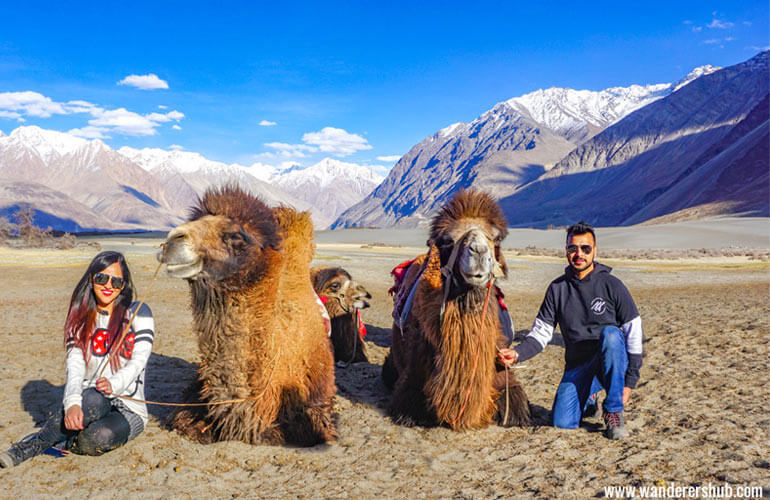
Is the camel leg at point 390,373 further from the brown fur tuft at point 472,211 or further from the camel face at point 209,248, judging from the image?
the camel face at point 209,248

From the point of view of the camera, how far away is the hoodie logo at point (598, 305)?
13.0 feet

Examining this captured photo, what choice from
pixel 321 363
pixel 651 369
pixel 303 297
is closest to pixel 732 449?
pixel 651 369

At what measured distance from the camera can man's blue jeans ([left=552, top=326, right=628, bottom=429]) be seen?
3750mm

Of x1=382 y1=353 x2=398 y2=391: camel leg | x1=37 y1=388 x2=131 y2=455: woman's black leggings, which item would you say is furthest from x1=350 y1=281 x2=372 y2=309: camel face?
x1=37 y1=388 x2=131 y2=455: woman's black leggings

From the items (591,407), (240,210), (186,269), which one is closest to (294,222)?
(240,210)

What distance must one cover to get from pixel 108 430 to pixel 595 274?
12.4 ft

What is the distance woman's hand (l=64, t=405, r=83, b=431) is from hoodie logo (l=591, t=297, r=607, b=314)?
12.4 feet

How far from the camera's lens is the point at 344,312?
6664mm

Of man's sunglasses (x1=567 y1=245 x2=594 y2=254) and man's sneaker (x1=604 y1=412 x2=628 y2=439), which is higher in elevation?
man's sunglasses (x1=567 y1=245 x2=594 y2=254)

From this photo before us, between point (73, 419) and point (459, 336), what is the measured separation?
2659 millimetres

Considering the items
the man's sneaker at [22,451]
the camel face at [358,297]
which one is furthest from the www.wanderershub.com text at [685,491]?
the camel face at [358,297]

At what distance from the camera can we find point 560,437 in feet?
12.5

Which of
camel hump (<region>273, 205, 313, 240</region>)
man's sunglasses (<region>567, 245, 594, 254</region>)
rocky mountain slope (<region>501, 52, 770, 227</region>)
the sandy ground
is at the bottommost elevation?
the sandy ground

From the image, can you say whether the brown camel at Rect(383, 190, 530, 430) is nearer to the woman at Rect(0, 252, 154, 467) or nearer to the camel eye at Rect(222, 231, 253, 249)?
the camel eye at Rect(222, 231, 253, 249)
